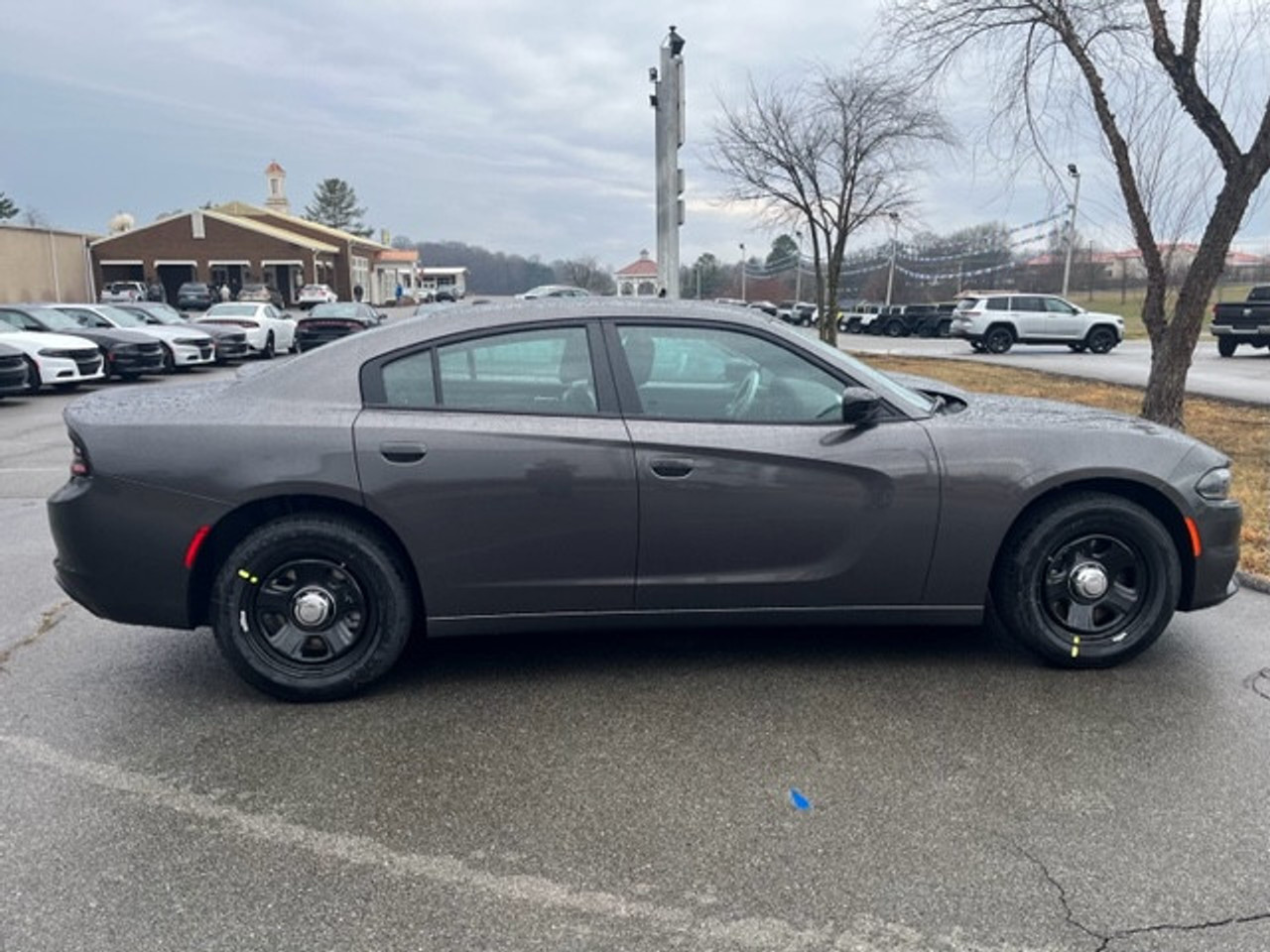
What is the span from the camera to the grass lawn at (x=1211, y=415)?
245 inches

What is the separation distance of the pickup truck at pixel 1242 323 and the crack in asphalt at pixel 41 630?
2677cm

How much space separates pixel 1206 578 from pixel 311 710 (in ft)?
12.2

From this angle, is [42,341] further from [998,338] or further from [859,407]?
[998,338]

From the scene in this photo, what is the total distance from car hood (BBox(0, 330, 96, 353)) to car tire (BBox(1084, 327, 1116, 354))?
27274 millimetres

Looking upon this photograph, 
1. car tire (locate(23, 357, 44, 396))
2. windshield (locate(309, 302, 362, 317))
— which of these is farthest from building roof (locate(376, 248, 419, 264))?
car tire (locate(23, 357, 44, 396))

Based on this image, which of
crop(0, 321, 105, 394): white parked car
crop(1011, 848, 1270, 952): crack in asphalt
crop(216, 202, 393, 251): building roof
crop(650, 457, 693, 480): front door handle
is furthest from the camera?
crop(216, 202, 393, 251): building roof

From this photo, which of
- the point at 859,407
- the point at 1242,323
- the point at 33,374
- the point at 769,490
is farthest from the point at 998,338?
the point at 769,490

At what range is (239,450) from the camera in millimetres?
3447

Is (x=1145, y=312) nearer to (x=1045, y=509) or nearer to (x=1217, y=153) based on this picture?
(x=1217, y=153)

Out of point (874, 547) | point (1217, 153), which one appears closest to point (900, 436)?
point (874, 547)

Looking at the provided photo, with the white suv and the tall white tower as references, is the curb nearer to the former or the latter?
the white suv

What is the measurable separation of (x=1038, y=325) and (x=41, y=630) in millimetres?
29925

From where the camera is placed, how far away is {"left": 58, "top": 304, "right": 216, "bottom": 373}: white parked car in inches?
730

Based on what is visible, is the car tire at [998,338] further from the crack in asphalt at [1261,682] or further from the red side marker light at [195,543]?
the red side marker light at [195,543]
